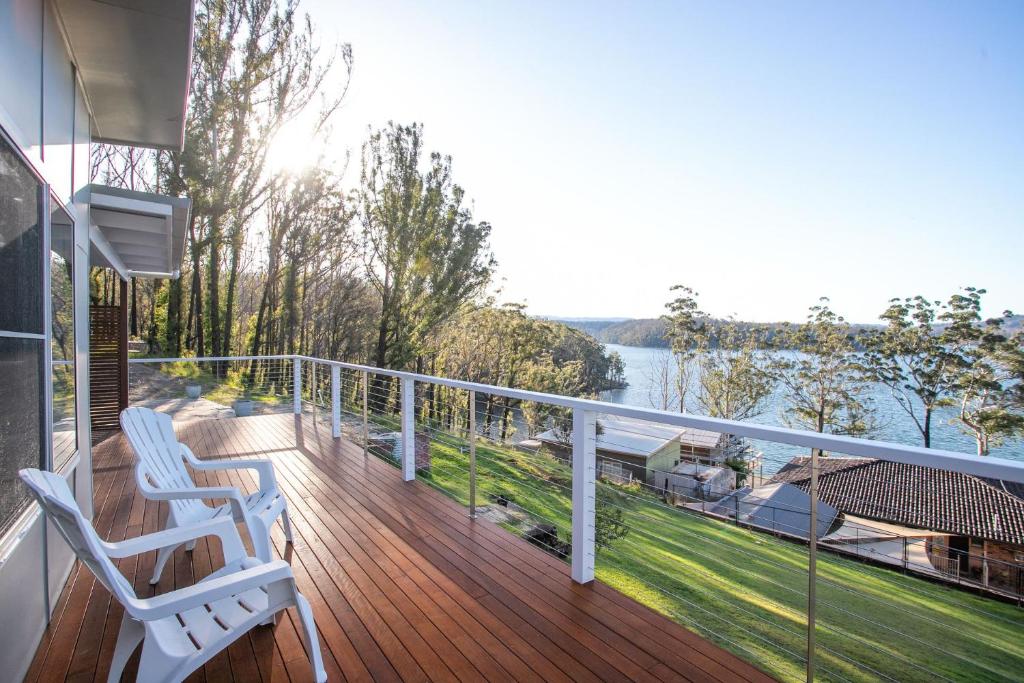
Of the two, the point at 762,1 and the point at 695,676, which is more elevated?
the point at 762,1

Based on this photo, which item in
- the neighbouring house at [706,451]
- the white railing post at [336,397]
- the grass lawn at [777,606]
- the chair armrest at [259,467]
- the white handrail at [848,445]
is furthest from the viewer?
the grass lawn at [777,606]

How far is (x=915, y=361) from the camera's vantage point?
1001 inches

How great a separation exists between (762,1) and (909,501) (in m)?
18.3

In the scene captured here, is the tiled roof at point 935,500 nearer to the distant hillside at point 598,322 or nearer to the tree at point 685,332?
the tree at point 685,332

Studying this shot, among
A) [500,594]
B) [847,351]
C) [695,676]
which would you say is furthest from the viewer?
[847,351]

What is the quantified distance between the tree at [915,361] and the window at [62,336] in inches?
1160

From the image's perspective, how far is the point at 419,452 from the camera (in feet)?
29.1

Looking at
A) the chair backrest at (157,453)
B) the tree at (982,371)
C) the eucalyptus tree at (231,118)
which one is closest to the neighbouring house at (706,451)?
the chair backrest at (157,453)

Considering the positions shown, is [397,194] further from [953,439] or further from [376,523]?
[953,439]

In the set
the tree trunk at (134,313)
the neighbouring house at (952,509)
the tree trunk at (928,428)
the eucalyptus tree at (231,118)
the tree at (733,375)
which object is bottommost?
the neighbouring house at (952,509)

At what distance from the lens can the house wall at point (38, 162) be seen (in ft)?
5.66

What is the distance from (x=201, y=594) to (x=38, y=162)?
187cm

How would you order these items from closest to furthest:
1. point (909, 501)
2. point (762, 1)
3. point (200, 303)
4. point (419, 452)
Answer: point (419, 452) < point (762, 1) < point (200, 303) < point (909, 501)

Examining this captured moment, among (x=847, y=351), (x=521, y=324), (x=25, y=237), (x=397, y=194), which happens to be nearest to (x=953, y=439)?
(x=847, y=351)
